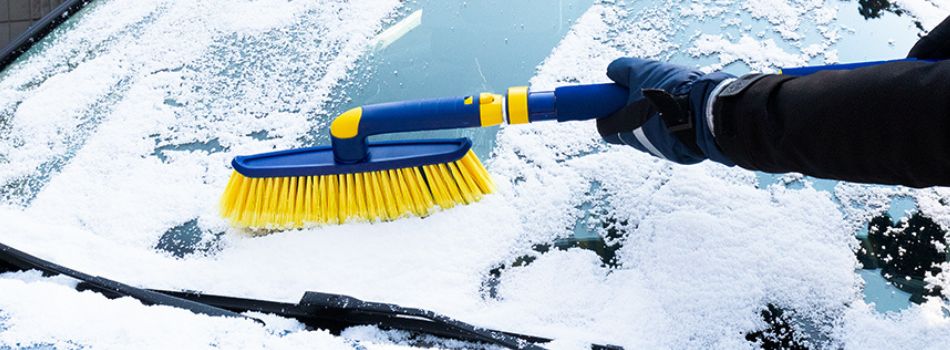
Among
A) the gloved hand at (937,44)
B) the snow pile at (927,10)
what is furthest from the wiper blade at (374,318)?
the snow pile at (927,10)

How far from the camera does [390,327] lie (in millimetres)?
1143

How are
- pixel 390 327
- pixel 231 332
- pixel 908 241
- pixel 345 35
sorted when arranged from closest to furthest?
pixel 231 332 → pixel 390 327 → pixel 908 241 → pixel 345 35

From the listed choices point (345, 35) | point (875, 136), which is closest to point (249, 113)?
point (345, 35)

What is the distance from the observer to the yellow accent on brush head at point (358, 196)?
147cm

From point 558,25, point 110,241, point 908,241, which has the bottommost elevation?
point 110,241

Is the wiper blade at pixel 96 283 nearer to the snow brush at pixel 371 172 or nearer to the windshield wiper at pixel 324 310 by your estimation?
the windshield wiper at pixel 324 310

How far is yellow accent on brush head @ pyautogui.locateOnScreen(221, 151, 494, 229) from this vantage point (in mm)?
1475

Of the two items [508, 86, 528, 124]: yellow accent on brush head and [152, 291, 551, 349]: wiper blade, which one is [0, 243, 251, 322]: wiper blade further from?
[508, 86, 528, 124]: yellow accent on brush head

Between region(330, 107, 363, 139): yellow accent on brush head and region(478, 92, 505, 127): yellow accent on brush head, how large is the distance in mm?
228

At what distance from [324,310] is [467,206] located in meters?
0.40

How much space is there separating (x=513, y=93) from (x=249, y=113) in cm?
63

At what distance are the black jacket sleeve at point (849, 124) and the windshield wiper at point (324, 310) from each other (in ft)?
1.20

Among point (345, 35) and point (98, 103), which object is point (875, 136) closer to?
point (345, 35)

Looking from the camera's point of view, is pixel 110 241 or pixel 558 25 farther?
pixel 558 25
